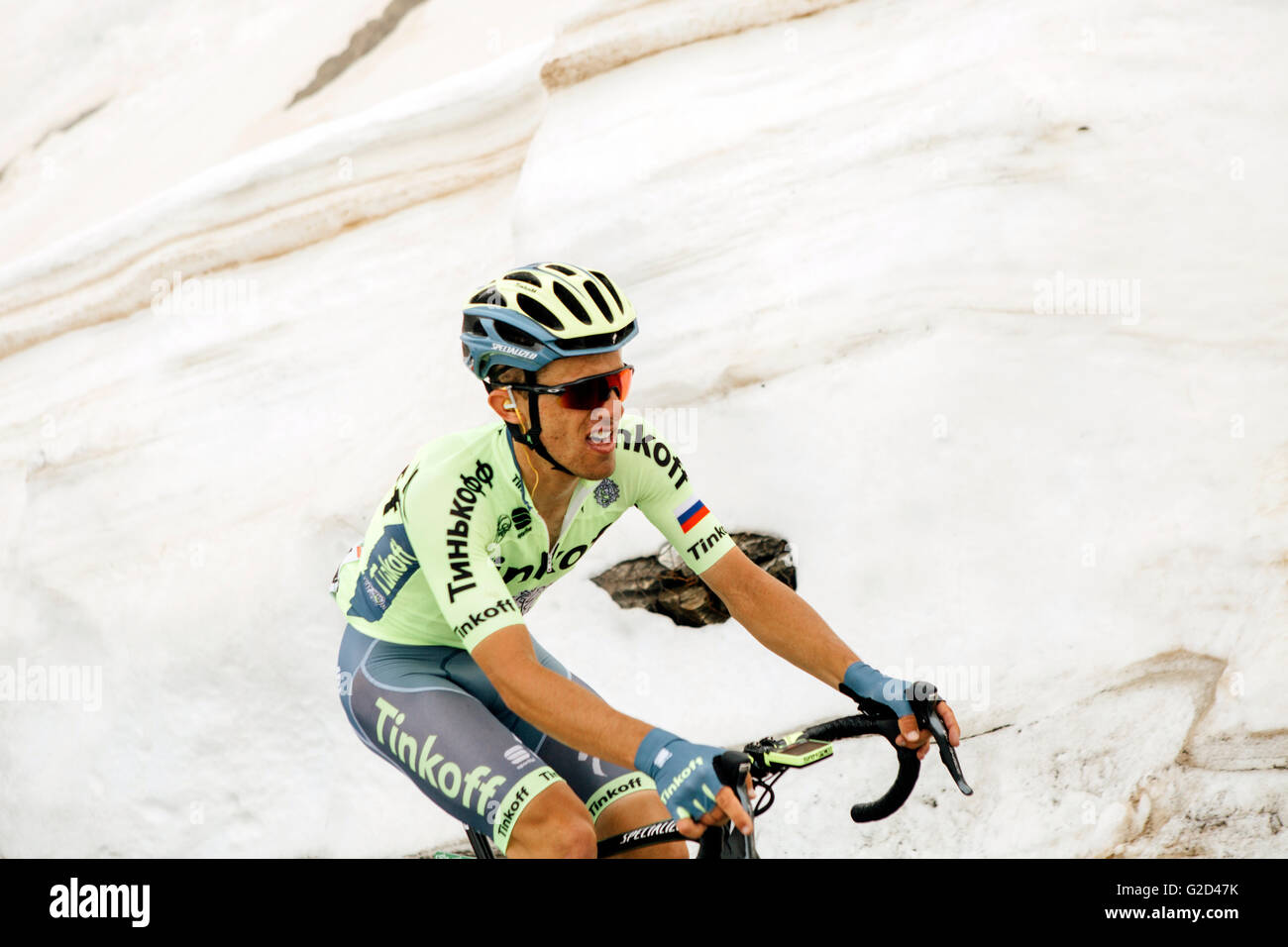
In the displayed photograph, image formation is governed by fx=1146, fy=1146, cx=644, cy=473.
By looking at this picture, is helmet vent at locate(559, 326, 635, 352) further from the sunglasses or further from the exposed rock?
the exposed rock

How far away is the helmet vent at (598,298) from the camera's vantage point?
333 centimetres

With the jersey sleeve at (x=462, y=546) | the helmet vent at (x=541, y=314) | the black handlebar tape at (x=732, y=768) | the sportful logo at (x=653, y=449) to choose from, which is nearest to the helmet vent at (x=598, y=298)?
the helmet vent at (x=541, y=314)

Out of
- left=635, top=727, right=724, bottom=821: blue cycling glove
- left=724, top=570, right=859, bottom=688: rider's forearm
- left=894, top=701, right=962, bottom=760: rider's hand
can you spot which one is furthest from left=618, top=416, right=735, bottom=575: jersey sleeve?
left=635, top=727, right=724, bottom=821: blue cycling glove

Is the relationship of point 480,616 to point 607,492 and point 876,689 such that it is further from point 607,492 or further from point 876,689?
point 876,689

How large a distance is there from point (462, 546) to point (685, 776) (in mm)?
1015

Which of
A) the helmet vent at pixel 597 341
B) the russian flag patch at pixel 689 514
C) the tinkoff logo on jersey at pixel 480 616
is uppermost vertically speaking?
the helmet vent at pixel 597 341

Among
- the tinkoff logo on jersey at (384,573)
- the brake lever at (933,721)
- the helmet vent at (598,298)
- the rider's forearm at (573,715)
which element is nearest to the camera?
the rider's forearm at (573,715)

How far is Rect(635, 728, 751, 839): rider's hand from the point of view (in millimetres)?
2576

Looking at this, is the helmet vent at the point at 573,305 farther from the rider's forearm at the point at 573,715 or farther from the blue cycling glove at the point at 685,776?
the blue cycling glove at the point at 685,776

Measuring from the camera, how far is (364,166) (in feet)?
25.8

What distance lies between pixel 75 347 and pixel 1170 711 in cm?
756

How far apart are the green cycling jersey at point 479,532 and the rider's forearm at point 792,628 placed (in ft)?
0.62

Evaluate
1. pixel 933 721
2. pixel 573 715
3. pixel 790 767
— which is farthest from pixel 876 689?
pixel 573 715

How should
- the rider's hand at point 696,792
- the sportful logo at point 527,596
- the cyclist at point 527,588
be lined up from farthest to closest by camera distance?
the sportful logo at point 527,596
the cyclist at point 527,588
the rider's hand at point 696,792
